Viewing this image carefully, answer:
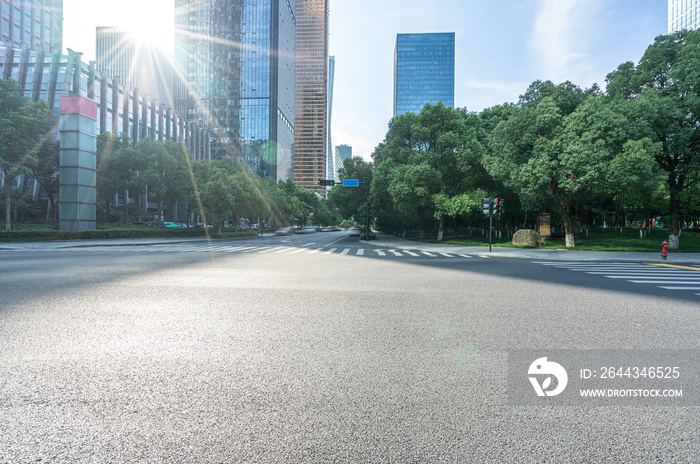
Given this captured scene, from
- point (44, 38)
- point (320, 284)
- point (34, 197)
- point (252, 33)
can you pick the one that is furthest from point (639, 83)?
point (252, 33)

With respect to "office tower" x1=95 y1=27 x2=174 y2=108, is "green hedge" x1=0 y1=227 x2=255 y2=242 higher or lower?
lower

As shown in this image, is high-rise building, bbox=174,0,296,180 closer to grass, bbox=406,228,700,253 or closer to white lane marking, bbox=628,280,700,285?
grass, bbox=406,228,700,253

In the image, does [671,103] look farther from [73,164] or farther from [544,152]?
[73,164]

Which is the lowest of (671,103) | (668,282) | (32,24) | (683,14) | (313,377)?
(313,377)

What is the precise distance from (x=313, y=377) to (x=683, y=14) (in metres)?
169

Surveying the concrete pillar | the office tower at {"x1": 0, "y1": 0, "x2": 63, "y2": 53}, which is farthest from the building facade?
the concrete pillar

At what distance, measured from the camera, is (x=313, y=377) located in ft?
11.6

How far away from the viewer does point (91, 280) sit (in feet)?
31.6

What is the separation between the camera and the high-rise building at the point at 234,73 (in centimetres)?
12256

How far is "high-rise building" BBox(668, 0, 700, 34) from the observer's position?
106162mm

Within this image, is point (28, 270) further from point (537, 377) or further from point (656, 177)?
point (656, 177)

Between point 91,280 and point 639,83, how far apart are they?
102ft

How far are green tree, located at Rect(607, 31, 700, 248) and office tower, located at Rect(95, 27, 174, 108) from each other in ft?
442

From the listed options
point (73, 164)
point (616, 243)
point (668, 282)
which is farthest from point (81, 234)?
point (616, 243)
